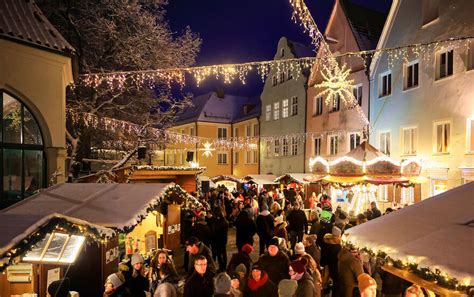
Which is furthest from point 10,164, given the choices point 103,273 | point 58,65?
point 103,273

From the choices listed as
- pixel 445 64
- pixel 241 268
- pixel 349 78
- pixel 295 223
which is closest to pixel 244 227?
pixel 295 223

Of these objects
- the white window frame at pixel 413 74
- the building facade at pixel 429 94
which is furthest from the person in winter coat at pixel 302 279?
the white window frame at pixel 413 74

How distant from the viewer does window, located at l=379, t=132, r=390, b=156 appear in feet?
63.9

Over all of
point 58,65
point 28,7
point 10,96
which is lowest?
point 10,96

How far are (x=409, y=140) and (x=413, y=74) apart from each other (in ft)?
10.1

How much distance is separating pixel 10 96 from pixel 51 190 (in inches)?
109

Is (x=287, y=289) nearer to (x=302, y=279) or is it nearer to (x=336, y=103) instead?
(x=302, y=279)

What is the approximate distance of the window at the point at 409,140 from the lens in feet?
58.3

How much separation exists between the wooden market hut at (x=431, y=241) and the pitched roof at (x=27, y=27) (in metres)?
8.34

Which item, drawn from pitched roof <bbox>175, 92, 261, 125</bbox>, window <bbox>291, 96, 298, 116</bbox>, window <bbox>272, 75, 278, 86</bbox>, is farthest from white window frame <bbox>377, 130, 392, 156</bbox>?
pitched roof <bbox>175, 92, 261, 125</bbox>

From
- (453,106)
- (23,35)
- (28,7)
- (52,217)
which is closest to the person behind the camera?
(52,217)

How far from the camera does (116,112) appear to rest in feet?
61.8

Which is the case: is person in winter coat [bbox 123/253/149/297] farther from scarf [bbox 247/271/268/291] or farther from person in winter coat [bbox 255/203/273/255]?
person in winter coat [bbox 255/203/273/255]

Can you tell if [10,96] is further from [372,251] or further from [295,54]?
[295,54]
